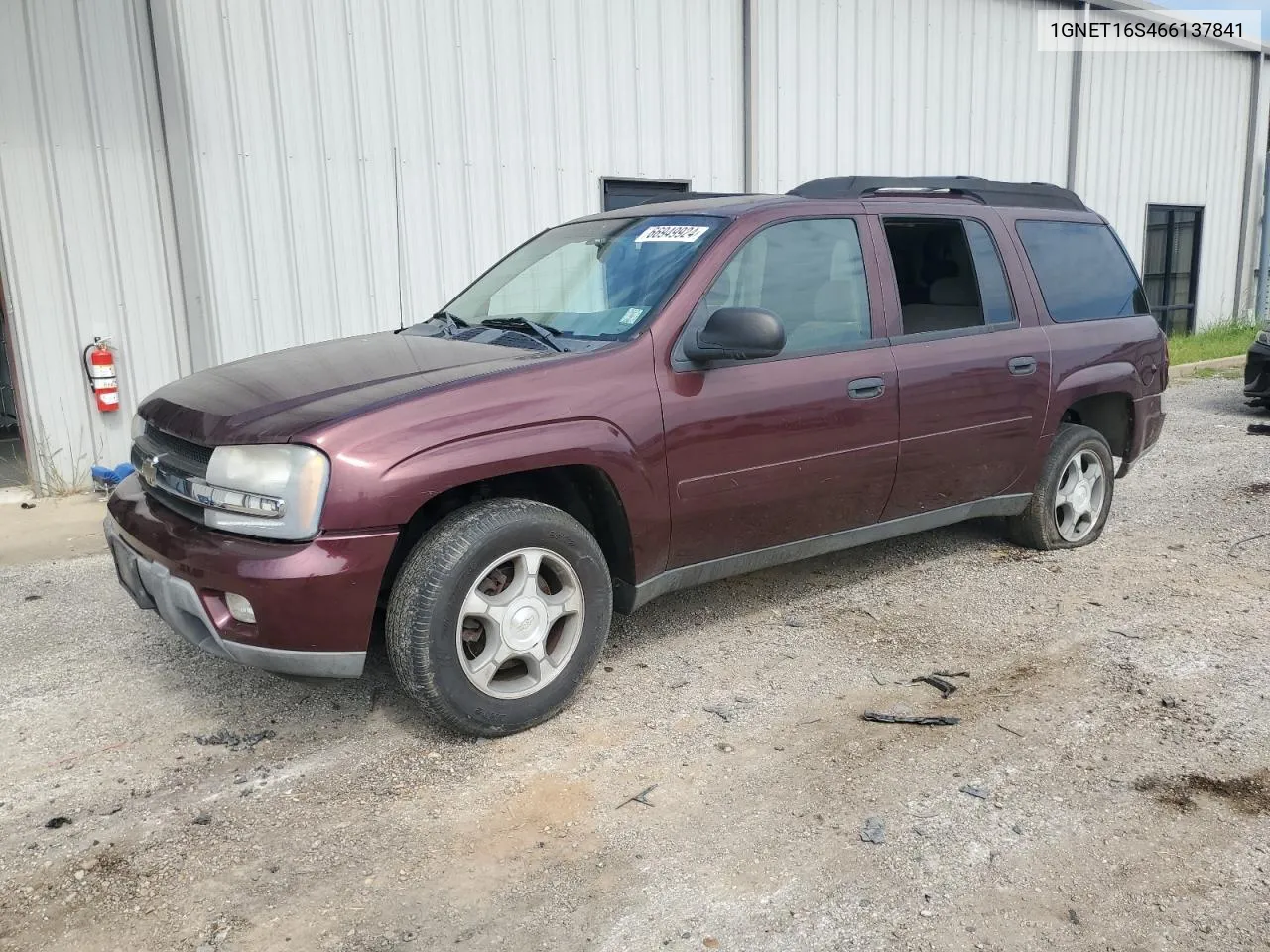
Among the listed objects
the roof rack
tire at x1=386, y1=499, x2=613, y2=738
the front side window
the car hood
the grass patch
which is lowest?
the grass patch

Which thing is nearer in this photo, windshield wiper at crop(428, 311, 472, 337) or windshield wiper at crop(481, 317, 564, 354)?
windshield wiper at crop(481, 317, 564, 354)

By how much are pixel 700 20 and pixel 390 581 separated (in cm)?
745

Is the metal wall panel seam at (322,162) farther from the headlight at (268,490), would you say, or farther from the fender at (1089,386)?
the fender at (1089,386)

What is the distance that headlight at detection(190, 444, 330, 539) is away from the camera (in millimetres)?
2896

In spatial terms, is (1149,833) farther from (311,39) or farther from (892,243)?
(311,39)

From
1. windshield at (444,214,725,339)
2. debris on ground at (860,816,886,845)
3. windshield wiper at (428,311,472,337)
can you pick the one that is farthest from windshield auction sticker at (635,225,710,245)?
debris on ground at (860,816,886,845)

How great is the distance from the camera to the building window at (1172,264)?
14.6 metres

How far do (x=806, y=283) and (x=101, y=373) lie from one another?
5.10 metres

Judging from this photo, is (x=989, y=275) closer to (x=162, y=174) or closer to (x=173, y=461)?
(x=173, y=461)

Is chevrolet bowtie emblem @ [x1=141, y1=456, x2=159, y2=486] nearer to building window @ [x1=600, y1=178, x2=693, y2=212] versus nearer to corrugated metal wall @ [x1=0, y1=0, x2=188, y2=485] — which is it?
corrugated metal wall @ [x1=0, y1=0, x2=188, y2=485]

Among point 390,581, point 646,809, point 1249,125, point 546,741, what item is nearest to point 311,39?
point 390,581

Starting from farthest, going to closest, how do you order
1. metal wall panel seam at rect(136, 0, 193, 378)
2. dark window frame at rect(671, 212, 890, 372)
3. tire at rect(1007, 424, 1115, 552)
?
metal wall panel seam at rect(136, 0, 193, 378), tire at rect(1007, 424, 1115, 552), dark window frame at rect(671, 212, 890, 372)

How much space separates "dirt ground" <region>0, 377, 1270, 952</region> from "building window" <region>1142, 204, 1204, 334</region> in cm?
1155

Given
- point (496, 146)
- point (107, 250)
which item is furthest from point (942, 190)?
point (107, 250)
